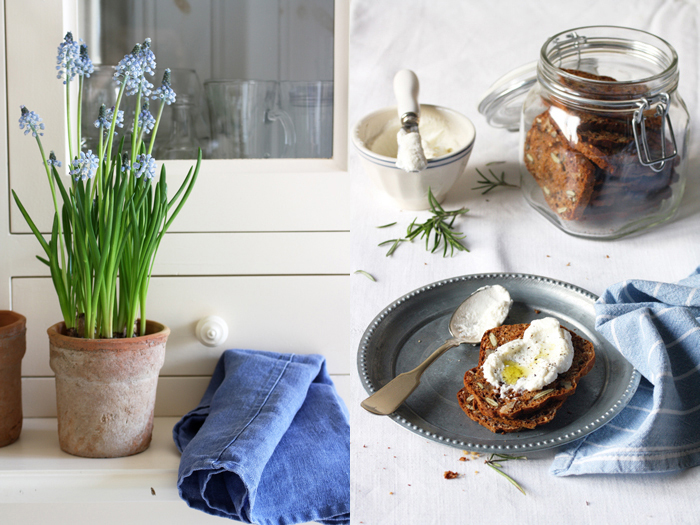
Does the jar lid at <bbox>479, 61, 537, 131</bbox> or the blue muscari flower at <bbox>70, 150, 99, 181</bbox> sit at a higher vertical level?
the jar lid at <bbox>479, 61, 537, 131</bbox>

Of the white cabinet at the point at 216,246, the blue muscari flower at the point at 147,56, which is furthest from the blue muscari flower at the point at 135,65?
the white cabinet at the point at 216,246

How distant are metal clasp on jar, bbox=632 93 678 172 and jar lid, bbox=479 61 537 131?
161 mm

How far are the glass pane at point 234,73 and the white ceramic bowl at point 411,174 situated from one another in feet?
0.67

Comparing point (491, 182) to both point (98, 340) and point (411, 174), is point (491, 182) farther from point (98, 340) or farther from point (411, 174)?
point (98, 340)

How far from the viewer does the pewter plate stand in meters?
0.43

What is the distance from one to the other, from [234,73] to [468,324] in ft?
1.91

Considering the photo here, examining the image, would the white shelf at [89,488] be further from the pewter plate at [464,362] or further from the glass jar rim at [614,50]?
the glass jar rim at [614,50]

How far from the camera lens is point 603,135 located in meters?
0.59

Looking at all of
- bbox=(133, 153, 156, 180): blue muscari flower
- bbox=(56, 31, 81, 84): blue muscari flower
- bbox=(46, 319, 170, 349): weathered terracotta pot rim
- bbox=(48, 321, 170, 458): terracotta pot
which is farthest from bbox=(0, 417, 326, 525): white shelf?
bbox=(56, 31, 81, 84): blue muscari flower

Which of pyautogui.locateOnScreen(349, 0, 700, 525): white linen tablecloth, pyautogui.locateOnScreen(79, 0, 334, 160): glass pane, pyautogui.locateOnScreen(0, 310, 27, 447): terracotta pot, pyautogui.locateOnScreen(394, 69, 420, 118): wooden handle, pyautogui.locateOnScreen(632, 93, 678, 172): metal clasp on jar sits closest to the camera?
pyautogui.locateOnScreen(349, 0, 700, 525): white linen tablecloth

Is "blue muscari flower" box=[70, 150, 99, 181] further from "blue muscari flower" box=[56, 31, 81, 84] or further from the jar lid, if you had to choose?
the jar lid

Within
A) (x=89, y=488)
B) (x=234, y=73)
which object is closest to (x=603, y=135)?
(x=234, y=73)

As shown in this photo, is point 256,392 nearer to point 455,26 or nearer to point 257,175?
point 257,175

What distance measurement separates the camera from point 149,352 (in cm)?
74
